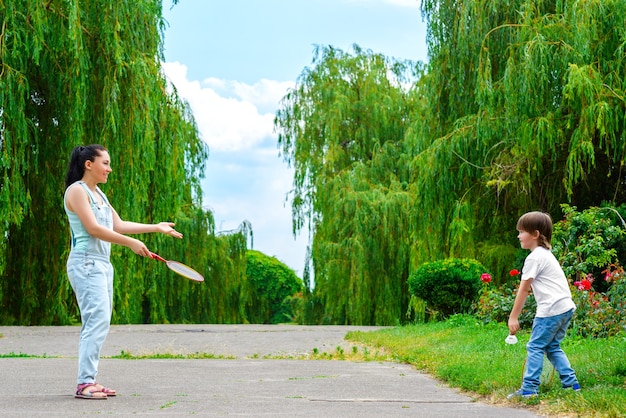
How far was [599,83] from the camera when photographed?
16.0 m

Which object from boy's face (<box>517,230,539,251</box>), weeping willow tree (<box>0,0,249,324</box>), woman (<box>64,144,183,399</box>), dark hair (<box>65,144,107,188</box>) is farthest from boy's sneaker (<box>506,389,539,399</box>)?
weeping willow tree (<box>0,0,249,324</box>)

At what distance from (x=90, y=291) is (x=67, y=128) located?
11338mm

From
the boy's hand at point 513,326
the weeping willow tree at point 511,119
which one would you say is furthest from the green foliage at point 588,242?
the boy's hand at point 513,326

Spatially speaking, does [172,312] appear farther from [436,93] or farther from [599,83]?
[599,83]

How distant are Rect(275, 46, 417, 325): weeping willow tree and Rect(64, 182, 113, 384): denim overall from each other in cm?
1620

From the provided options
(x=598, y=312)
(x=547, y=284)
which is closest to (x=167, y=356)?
(x=598, y=312)

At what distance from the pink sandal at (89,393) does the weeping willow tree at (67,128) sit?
32.4 feet

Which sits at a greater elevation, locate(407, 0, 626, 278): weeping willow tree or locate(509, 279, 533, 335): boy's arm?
locate(407, 0, 626, 278): weeping willow tree

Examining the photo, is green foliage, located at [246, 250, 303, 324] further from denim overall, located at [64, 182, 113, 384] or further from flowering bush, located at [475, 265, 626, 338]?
denim overall, located at [64, 182, 113, 384]

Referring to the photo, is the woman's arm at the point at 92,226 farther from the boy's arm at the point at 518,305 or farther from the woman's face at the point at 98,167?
the boy's arm at the point at 518,305

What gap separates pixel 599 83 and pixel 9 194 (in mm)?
10658

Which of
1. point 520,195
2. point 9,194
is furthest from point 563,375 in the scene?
point 520,195

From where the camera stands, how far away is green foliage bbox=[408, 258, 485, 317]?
55.8 feet

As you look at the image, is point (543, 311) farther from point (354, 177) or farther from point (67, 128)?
point (354, 177)
